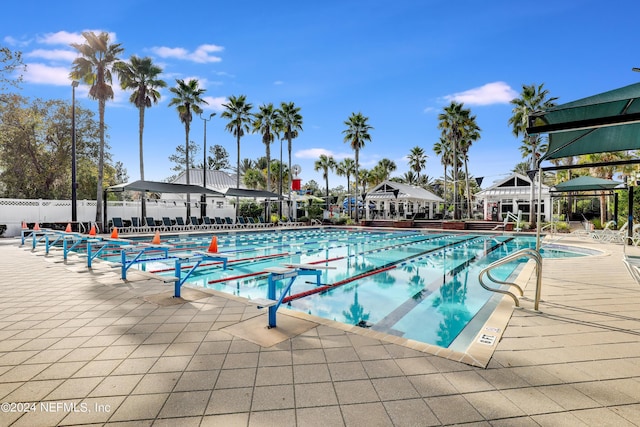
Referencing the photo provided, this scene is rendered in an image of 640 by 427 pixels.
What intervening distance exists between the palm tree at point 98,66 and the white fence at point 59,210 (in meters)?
1.71

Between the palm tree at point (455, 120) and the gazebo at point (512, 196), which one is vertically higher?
the palm tree at point (455, 120)

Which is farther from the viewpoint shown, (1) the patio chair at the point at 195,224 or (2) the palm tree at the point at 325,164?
(2) the palm tree at the point at 325,164

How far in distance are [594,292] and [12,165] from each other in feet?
107

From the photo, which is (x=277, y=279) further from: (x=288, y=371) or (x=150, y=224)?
(x=150, y=224)

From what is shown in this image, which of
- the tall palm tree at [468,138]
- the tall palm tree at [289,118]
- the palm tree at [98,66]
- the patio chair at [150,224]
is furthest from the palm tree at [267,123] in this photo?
the tall palm tree at [468,138]

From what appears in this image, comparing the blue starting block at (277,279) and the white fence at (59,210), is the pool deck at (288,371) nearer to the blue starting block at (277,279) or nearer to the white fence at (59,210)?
the blue starting block at (277,279)

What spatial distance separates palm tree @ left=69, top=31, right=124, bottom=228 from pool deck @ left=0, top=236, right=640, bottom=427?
17.5 metres

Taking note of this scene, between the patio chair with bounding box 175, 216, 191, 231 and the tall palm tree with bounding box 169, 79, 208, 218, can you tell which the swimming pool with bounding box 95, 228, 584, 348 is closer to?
the patio chair with bounding box 175, 216, 191, 231

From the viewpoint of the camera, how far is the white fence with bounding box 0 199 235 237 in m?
16.7

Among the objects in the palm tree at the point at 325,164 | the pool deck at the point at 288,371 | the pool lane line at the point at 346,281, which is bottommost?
the pool lane line at the point at 346,281

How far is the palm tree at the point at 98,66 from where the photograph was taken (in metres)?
17.7

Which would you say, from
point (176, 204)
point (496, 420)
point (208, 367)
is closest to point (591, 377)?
point (496, 420)

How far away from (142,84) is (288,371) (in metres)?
24.0

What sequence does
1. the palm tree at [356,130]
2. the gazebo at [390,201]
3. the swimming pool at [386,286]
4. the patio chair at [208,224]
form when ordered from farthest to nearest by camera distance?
the gazebo at [390,201] → the palm tree at [356,130] → the patio chair at [208,224] → the swimming pool at [386,286]
